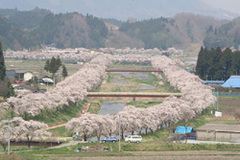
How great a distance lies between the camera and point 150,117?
57.6 m

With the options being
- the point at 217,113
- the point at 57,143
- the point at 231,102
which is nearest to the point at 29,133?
the point at 57,143

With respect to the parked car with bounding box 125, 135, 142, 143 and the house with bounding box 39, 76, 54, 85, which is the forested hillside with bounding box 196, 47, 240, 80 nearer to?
the house with bounding box 39, 76, 54, 85

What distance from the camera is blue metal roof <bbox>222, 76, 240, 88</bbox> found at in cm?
8962

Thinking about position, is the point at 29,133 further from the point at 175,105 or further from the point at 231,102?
the point at 231,102

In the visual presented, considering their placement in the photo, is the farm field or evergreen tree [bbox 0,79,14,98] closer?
the farm field

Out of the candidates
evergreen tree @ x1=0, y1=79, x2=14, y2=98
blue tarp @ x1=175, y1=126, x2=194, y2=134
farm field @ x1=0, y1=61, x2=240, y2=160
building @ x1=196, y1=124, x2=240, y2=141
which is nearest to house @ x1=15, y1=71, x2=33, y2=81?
farm field @ x1=0, y1=61, x2=240, y2=160

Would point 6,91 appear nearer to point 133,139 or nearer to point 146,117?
point 146,117

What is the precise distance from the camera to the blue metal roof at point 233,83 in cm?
8962

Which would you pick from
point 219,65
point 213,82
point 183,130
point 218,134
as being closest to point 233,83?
point 213,82

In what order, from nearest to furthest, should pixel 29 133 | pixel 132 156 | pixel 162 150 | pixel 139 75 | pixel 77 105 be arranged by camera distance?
pixel 132 156, pixel 162 150, pixel 29 133, pixel 77 105, pixel 139 75

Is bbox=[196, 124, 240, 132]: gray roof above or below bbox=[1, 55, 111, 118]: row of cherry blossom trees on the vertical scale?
below

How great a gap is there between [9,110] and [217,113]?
1923 cm

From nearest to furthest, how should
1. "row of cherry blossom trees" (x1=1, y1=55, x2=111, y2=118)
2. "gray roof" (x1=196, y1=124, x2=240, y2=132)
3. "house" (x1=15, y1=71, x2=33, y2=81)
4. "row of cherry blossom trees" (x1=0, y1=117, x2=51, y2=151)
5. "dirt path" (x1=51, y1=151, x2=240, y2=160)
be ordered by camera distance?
"dirt path" (x1=51, y1=151, x2=240, y2=160), "row of cherry blossom trees" (x1=0, y1=117, x2=51, y2=151), "gray roof" (x1=196, y1=124, x2=240, y2=132), "row of cherry blossom trees" (x1=1, y1=55, x2=111, y2=118), "house" (x1=15, y1=71, x2=33, y2=81)

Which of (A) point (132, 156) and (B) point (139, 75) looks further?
(B) point (139, 75)
